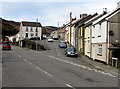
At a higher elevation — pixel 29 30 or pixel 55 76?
pixel 29 30

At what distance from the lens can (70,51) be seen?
34250 millimetres

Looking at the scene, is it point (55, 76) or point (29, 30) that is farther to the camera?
point (29, 30)

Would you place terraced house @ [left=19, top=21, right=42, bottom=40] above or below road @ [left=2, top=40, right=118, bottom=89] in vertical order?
above

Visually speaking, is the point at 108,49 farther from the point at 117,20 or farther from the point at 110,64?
the point at 117,20

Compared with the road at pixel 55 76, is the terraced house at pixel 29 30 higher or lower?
higher

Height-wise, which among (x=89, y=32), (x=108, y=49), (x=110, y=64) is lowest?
(x=110, y=64)

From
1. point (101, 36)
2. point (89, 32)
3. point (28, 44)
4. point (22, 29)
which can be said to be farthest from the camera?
point (22, 29)

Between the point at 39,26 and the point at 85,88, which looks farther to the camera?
the point at 39,26

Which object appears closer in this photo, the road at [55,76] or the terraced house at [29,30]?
the road at [55,76]

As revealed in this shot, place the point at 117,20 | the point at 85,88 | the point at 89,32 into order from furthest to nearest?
the point at 89,32
the point at 117,20
the point at 85,88

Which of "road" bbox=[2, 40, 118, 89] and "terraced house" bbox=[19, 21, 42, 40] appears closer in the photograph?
"road" bbox=[2, 40, 118, 89]

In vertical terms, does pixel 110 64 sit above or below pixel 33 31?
below

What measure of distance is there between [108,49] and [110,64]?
1777mm

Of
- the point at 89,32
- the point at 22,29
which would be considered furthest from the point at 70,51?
the point at 22,29
